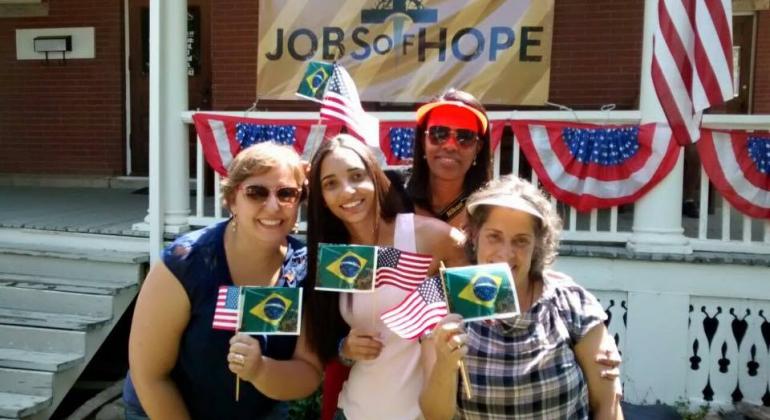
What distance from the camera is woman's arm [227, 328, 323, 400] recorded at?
2027 mm

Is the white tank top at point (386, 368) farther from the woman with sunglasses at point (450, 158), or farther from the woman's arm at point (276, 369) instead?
the woman with sunglasses at point (450, 158)

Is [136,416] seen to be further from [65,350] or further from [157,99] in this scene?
[157,99]

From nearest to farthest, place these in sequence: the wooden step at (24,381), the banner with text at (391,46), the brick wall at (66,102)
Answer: the wooden step at (24,381) → the banner with text at (391,46) → the brick wall at (66,102)

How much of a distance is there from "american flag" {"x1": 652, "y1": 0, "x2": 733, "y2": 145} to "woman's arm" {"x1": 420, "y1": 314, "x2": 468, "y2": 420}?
8.36 ft

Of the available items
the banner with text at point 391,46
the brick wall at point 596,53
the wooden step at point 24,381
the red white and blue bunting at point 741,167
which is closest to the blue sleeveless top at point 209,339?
the wooden step at point 24,381

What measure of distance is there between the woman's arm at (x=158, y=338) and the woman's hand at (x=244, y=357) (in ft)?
0.70

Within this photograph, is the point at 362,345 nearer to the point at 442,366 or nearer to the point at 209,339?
the point at 442,366

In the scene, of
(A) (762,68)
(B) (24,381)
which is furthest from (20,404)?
(A) (762,68)

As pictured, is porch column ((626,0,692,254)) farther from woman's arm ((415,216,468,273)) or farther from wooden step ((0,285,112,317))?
wooden step ((0,285,112,317))

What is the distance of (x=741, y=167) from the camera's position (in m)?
4.34

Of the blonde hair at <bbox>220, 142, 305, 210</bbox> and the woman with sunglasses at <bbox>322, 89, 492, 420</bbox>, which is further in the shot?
the woman with sunglasses at <bbox>322, 89, 492, 420</bbox>

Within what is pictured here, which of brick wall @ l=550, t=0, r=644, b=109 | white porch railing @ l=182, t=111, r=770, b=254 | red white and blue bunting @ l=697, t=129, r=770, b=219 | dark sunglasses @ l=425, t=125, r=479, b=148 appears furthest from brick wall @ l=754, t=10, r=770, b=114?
dark sunglasses @ l=425, t=125, r=479, b=148

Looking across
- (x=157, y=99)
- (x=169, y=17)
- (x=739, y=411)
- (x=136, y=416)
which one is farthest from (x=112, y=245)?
(x=739, y=411)

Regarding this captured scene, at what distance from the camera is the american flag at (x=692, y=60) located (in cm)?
379
